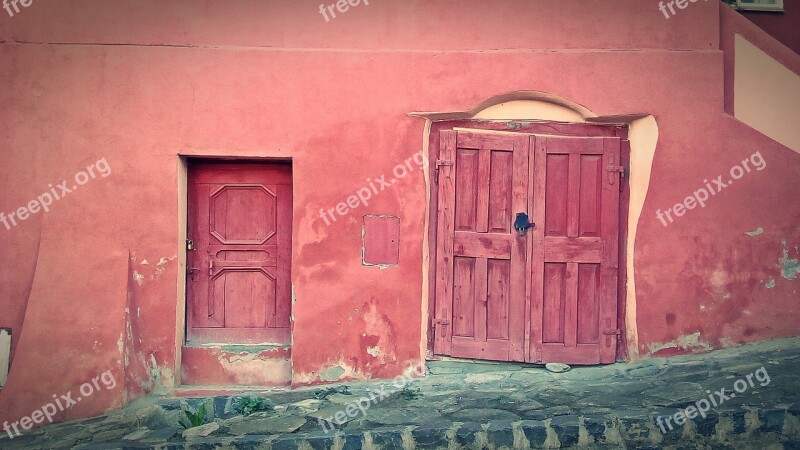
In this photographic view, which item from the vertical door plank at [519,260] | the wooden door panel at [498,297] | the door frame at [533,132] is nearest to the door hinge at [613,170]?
the door frame at [533,132]

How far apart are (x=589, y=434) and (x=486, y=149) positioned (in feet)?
8.16

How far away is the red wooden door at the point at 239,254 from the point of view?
20.8ft

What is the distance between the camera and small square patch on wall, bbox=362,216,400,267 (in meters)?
6.14

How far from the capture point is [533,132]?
6.28m

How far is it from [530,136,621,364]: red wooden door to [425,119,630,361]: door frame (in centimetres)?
8

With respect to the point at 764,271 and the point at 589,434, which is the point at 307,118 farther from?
the point at 764,271

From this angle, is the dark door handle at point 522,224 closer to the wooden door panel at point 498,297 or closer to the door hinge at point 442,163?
the wooden door panel at point 498,297

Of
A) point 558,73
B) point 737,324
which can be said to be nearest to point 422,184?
point 558,73

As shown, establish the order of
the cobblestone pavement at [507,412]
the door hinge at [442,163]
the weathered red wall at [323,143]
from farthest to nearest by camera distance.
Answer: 1. the door hinge at [442,163]
2. the weathered red wall at [323,143]
3. the cobblestone pavement at [507,412]

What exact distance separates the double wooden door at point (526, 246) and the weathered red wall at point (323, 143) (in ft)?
0.89

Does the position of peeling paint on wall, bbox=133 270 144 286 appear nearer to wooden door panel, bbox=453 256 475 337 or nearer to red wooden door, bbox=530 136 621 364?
wooden door panel, bbox=453 256 475 337

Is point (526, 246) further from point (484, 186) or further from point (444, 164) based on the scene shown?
point (444, 164)

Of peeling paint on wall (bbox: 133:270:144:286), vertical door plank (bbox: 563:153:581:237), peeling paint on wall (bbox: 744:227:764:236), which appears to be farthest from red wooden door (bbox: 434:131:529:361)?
peeling paint on wall (bbox: 133:270:144:286)

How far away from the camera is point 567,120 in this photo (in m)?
6.27
